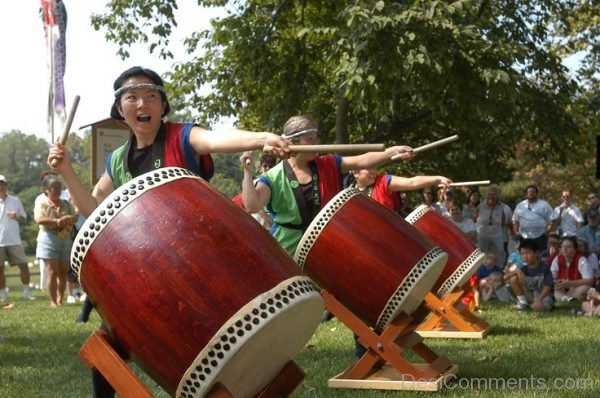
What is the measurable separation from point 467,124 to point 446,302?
703cm

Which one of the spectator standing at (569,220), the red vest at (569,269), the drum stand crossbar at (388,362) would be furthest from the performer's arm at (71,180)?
the spectator standing at (569,220)

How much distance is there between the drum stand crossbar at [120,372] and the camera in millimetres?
2762

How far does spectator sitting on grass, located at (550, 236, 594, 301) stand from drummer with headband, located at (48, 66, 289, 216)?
A: 6.94m

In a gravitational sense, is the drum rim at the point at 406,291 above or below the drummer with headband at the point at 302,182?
below

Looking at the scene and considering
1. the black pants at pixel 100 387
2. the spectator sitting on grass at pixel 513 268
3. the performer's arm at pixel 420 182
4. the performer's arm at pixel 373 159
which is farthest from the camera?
the spectator sitting on grass at pixel 513 268

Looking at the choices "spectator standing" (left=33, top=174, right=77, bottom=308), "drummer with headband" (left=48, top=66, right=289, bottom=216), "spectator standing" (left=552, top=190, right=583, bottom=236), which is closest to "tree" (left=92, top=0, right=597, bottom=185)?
"spectator standing" (left=552, top=190, right=583, bottom=236)

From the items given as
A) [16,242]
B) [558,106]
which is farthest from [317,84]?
[16,242]

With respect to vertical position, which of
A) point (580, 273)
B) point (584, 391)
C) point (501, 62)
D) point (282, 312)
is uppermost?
point (501, 62)

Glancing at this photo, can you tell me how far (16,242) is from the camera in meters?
10.8

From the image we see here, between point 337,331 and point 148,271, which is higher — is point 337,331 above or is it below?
below

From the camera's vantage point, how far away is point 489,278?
10.4 metres

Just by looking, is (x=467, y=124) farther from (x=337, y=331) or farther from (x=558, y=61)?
(x=337, y=331)

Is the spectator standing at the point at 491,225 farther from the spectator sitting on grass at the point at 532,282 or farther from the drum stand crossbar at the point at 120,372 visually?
the drum stand crossbar at the point at 120,372

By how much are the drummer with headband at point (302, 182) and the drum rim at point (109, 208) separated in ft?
6.51
